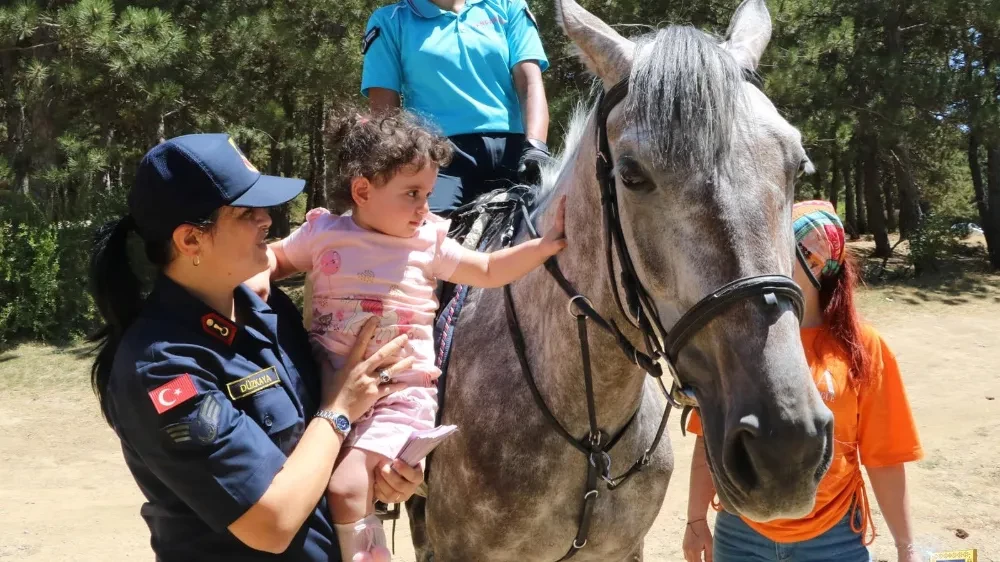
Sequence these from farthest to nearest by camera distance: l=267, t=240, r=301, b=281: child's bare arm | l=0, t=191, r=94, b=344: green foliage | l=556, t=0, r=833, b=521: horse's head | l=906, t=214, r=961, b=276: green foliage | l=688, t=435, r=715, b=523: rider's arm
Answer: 1. l=906, t=214, r=961, b=276: green foliage
2. l=0, t=191, r=94, b=344: green foliage
3. l=688, t=435, r=715, b=523: rider's arm
4. l=267, t=240, r=301, b=281: child's bare arm
5. l=556, t=0, r=833, b=521: horse's head

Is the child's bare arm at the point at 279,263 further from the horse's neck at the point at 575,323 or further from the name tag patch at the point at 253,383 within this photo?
the horse's neck at the point at 575,323

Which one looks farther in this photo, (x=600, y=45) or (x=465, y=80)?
(x=465, y=80)

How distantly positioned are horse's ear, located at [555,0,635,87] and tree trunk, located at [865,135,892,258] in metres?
14.1

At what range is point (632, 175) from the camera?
1.75 m

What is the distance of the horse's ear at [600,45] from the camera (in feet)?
6.53

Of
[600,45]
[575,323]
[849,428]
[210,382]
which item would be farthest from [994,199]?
[210,382]

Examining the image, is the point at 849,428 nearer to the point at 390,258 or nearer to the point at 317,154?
the point at 390,258

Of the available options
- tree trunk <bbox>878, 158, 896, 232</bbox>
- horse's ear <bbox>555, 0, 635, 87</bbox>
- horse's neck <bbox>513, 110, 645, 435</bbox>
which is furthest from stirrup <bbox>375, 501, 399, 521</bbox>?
tree trunk <bbox>878, 158, 896, 232</bbox>

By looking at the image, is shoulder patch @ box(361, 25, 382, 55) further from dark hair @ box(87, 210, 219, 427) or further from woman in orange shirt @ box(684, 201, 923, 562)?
woman in orange shirt @ box(684, 201, 923, 562)

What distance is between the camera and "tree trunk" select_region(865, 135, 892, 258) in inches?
613

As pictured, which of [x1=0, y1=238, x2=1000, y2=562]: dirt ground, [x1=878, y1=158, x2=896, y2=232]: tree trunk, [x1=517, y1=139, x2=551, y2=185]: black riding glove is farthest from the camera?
[x1=878, y1=158, x2=896, y2=232]: tree trunk

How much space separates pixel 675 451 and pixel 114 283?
6050 mm

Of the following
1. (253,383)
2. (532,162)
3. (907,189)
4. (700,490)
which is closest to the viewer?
(253,383)

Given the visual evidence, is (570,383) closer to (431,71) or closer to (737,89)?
(737,89)
